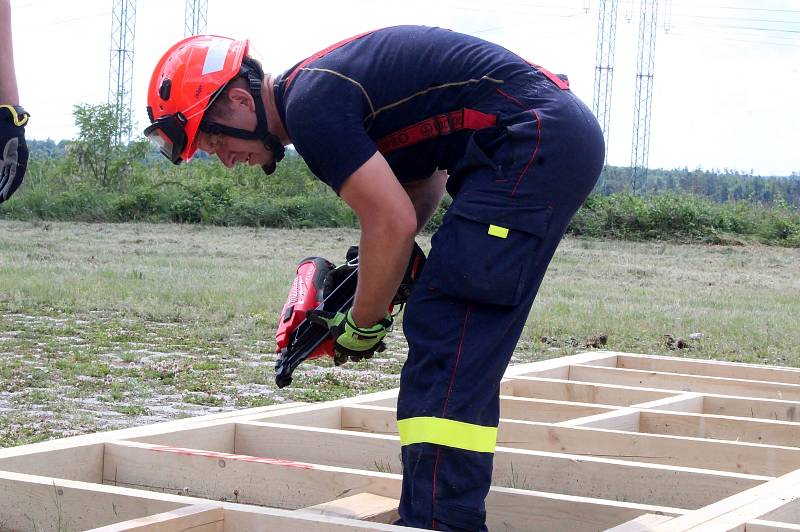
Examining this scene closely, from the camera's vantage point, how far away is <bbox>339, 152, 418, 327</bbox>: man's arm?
8.52ft

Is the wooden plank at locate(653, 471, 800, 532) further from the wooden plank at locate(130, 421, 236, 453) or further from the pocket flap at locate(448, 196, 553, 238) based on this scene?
the wooden plank at locate(130, 421, 236, 453)

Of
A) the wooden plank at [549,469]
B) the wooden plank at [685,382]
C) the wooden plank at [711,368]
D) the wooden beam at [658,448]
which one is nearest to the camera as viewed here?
the wooden plank at [549,469]

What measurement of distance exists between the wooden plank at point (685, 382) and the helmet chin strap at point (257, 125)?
3080 mm

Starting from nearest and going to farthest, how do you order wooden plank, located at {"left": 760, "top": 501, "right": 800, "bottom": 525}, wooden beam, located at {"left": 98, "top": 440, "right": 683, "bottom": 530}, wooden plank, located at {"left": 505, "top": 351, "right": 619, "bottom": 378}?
wooden plank, located at {"left": 760, "top": 501, "right": 800, "bottom": 525} → wooden beam, located at {"left": 98, "top": 440, "right": 683, "bottom": 530} → wooden plank, located at {"left": 505, "top": 351, "right": 619, "bottom": 378}

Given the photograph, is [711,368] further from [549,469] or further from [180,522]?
[180,522]

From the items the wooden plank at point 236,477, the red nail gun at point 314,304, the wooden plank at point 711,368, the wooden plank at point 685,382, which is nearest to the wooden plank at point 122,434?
the wooden plank at point 236,477

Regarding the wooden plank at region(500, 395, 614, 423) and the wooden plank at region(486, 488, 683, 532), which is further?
the wooden plank at region(500, 395, 614, 423)

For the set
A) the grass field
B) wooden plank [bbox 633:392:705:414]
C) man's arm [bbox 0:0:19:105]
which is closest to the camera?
man's arm [bbox 0:0:19:105]

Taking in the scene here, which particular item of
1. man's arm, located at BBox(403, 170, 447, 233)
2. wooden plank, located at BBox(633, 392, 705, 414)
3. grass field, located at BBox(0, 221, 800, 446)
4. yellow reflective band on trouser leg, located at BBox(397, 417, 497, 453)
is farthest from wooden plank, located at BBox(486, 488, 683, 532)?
grass field, located at BBox(0, 221, 800, 446)

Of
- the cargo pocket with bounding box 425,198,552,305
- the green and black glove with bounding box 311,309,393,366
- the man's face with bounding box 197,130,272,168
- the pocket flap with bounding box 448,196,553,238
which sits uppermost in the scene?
the man's face with bounding box 197,130,272,168

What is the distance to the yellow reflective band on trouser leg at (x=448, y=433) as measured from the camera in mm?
2635

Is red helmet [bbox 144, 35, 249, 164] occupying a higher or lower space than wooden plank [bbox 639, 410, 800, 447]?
higher

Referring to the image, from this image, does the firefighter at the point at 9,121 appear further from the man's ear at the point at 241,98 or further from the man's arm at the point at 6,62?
the man's ear at the point at 241,98

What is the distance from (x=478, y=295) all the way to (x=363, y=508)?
75cm
